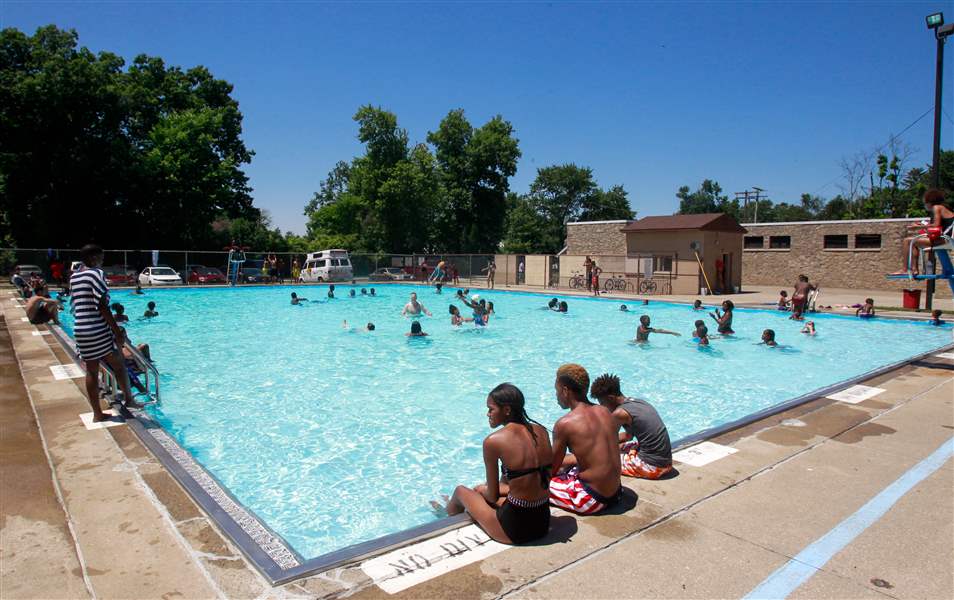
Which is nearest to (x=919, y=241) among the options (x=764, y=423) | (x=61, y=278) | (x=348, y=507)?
(x=764, y=423)

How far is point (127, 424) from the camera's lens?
20.4ft

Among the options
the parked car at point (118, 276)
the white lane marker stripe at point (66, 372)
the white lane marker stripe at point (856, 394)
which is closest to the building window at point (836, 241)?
the white lane marker stripe at point (856, 394)

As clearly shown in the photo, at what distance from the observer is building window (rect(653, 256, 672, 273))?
30016mm

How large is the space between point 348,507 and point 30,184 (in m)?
39.5

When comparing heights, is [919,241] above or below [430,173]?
below

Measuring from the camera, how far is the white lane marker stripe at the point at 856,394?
7.83 metres

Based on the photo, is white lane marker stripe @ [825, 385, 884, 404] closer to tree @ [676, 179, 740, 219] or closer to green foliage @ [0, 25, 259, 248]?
green foliage @ [0, 25, 259, 248]

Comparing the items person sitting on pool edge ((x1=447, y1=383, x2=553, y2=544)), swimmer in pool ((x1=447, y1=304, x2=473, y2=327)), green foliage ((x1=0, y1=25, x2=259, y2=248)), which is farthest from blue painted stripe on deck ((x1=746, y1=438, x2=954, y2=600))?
green foliage ((x1=0, y1=25, x2=259, y2=248))

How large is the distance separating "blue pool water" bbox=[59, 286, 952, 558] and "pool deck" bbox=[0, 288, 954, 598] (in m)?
1.81

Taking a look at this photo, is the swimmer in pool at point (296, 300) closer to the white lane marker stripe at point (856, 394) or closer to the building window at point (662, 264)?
the building window at point (662, 264)

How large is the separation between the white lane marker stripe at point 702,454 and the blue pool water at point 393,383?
266cm

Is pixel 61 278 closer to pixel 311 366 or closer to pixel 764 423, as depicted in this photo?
pixel 311 366

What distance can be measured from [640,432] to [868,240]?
35854mm

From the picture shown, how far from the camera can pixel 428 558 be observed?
3.49 meters
